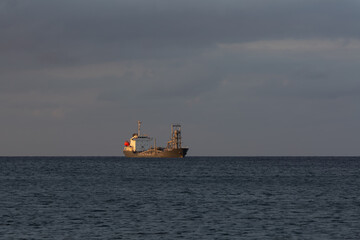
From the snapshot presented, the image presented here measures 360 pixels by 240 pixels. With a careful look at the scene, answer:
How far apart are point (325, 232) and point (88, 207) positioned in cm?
2471

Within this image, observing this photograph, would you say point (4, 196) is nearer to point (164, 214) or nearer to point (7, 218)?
point (7, 218)

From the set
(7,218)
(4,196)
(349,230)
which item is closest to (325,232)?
(349,230)

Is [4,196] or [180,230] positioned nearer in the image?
[180,230]

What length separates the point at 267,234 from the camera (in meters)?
39.8

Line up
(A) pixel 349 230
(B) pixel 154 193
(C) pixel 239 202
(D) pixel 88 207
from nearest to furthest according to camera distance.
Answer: (A) pixel 349 230
(D) pixel 88 207
(C) pixel 239 202
(B) pixel 154 193

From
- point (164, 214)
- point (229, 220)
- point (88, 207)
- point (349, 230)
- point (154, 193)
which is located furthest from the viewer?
point (154, 193)

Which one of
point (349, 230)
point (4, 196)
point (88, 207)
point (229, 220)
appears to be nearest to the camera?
point (349, 230)

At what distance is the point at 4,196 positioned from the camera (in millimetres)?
68500

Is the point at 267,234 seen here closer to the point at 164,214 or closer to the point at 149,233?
the point at 149,233

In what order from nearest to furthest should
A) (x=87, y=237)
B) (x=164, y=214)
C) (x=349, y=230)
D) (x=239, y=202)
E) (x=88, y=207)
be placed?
(x=87, y=237), (x=349, y=230), (x=164, y=214), (x=88, y=207), (x=239, y=202)

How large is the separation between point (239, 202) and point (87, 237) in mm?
26061

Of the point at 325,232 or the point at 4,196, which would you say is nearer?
the point at 325,232

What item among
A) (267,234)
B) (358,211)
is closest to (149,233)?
(267,234)

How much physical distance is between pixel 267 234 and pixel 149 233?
822cm
